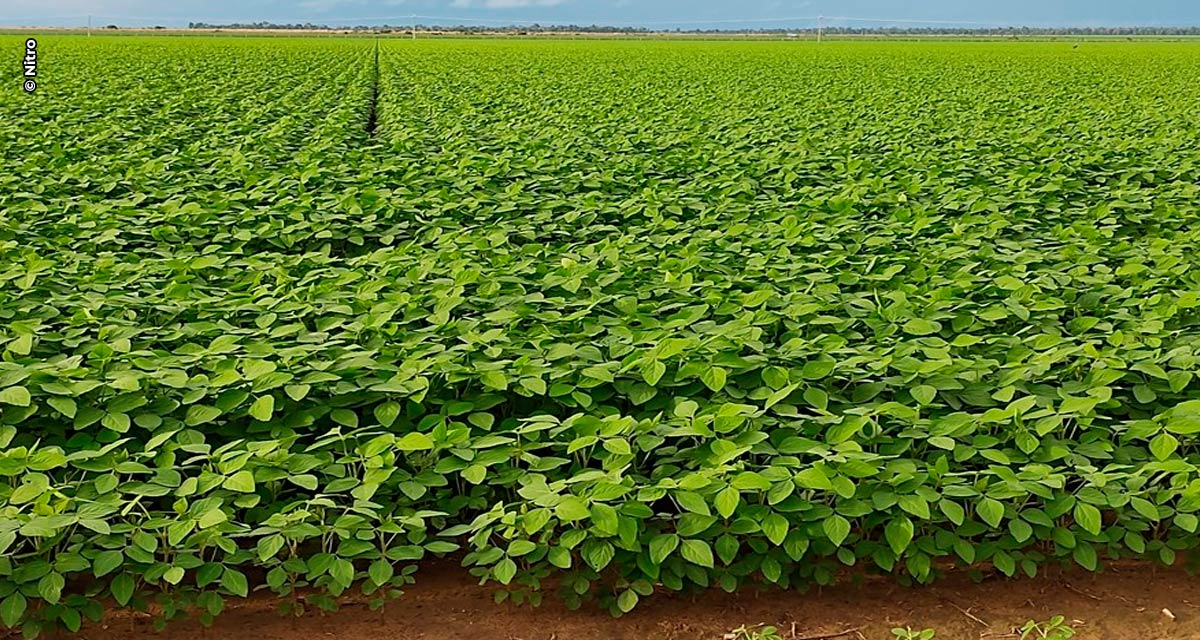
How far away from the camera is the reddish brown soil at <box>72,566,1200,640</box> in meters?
2.58

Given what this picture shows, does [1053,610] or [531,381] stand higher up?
[531,381]

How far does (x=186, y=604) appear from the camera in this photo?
253cm

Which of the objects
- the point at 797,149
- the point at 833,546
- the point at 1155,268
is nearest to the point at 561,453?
the point at 833,546

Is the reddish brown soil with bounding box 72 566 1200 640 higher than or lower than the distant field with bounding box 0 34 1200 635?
lower

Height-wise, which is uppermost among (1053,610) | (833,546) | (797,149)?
(797,149)

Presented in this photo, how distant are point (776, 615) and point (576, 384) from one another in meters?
0.93

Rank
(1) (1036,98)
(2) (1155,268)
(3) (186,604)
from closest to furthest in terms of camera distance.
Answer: (3) (186,604) → (2) (1155,268) → (1) (1036,98)

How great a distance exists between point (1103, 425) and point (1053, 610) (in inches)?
30.1

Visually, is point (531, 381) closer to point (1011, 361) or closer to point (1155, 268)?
point (1011, 361)

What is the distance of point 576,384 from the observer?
3139 millimetres

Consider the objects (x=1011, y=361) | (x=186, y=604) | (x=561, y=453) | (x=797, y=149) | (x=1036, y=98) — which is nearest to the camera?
(x=186, y=604)

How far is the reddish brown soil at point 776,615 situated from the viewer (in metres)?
2.58

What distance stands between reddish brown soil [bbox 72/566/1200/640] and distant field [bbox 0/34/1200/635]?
0.06m

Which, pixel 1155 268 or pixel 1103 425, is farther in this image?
pixel 1155 268
